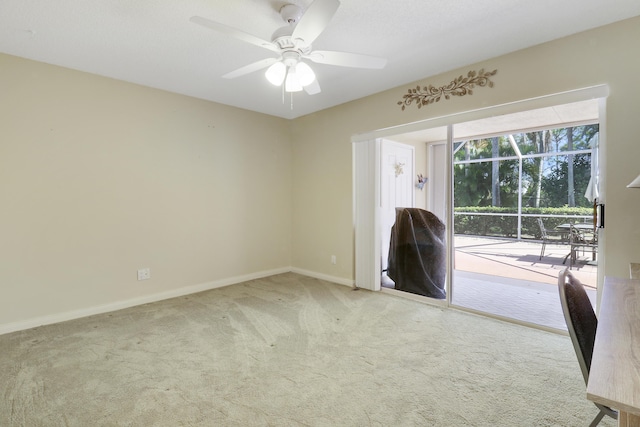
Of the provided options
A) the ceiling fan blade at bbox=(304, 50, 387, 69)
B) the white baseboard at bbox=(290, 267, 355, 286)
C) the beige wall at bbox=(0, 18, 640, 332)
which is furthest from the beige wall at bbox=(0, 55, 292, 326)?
the ceiling fan blade at bbox=(304, 50, 387, 69)

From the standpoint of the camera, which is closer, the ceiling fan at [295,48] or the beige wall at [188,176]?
the ceiling fan at [295,48]

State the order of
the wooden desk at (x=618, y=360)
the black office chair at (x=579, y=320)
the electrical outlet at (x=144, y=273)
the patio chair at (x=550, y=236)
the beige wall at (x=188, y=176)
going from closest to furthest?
the wooden desk at (x=618, y=360), the black office chair at (x=579, y=320), the beige wall at (x=188, y=176), the patio chair at (x=550, y=236), the electrical outlet at (x=144, y=273)

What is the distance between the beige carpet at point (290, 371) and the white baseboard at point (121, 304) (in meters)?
0.11

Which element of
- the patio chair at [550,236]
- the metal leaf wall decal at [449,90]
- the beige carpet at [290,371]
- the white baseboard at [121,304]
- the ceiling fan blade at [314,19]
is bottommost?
the beige carpet at [290,371]

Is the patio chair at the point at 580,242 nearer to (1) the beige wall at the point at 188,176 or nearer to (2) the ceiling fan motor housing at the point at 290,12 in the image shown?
(1) the beige wall at the point at 188,176

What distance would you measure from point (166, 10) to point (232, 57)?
2.42ft

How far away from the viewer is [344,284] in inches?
168

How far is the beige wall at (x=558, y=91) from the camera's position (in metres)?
2.32

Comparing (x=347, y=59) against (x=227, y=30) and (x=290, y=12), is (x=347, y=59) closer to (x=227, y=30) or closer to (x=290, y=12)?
(x=290, y=12)

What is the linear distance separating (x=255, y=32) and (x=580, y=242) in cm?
324

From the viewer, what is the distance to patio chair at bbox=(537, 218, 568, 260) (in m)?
2.97

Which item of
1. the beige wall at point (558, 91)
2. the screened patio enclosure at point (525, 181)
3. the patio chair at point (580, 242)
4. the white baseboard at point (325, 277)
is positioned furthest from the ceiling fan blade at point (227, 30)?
the white baseboard at point (325, 277)

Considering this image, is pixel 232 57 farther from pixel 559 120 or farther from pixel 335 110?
pixel 559 120

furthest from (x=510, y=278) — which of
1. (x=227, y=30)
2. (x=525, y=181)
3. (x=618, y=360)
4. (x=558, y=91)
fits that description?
(x=227, y=30)
